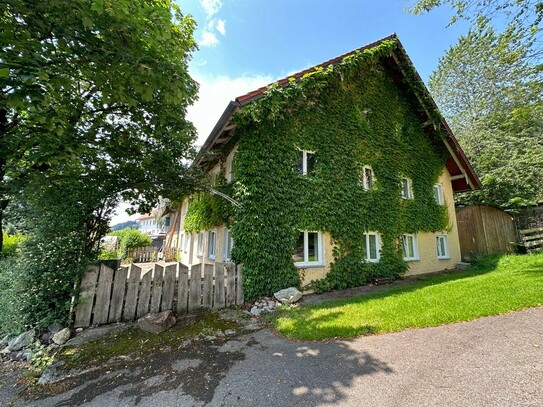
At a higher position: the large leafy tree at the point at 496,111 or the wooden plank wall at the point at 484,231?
the large leafy tree at the point at 496,111

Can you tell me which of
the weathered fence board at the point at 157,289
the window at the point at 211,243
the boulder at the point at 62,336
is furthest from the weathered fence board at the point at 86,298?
the window at the point at 211,243

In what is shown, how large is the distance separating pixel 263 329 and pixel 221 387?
237 cm

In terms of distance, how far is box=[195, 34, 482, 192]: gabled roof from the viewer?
27.0ft

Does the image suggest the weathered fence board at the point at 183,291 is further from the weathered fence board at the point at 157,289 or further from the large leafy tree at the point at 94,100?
the large leafy tree at the point at 94,100

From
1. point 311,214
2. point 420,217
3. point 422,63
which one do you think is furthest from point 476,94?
point 311,214

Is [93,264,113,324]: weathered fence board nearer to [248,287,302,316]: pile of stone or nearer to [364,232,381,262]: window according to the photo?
[248,287,302,316]: pile of stone

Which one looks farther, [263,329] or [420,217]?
[420,217]

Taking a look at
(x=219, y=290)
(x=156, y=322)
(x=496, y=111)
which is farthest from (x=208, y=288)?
(x=496, y=111)

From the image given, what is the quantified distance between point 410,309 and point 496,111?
80.0 feet

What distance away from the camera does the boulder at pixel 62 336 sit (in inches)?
194

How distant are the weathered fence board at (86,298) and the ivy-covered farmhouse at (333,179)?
383 cm

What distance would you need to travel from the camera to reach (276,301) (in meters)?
7.63

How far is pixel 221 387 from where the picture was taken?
3.48 metres

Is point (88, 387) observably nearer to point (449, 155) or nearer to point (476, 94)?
point (449, 155)
